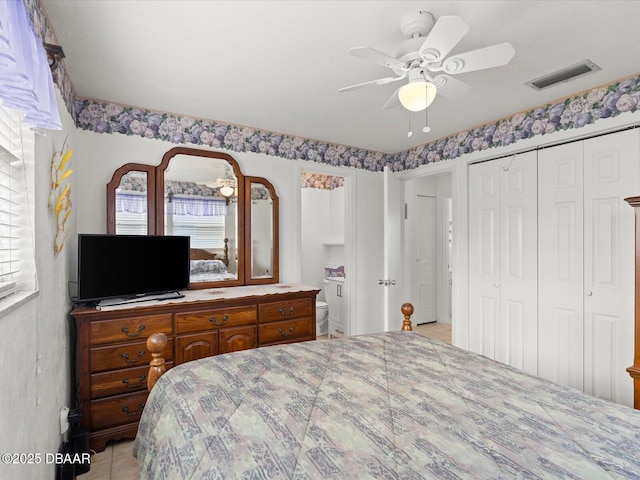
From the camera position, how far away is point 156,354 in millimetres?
1722

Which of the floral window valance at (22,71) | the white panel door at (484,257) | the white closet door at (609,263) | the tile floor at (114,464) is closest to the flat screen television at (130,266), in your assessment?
the tile floor at (114,464)

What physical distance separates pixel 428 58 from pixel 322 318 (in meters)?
3.51

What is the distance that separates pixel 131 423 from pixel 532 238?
11.4 feet

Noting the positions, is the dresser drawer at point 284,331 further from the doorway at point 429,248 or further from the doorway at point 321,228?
the doorway at point 429,248

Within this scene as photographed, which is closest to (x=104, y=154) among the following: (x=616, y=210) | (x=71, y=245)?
(x=71, y=245)

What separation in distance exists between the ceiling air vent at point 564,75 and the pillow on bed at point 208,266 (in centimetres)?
287

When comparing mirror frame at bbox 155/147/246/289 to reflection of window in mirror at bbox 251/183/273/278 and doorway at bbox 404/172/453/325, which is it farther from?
doorway at bbox 404/172/453/325

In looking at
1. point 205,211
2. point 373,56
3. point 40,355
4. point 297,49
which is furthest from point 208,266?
point 373,56

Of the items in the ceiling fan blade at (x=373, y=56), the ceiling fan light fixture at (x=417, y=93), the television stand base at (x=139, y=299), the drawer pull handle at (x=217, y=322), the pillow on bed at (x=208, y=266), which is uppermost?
the ceiling fan blade at (x=373, y=56)

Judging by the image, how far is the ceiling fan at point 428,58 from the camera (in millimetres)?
1547

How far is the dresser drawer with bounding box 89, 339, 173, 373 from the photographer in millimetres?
2277

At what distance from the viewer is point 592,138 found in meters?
2.64

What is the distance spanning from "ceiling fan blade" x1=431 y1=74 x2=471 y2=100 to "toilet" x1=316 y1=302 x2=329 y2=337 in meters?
3.11

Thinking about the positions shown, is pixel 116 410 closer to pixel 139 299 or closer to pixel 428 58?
pixel 139 299
